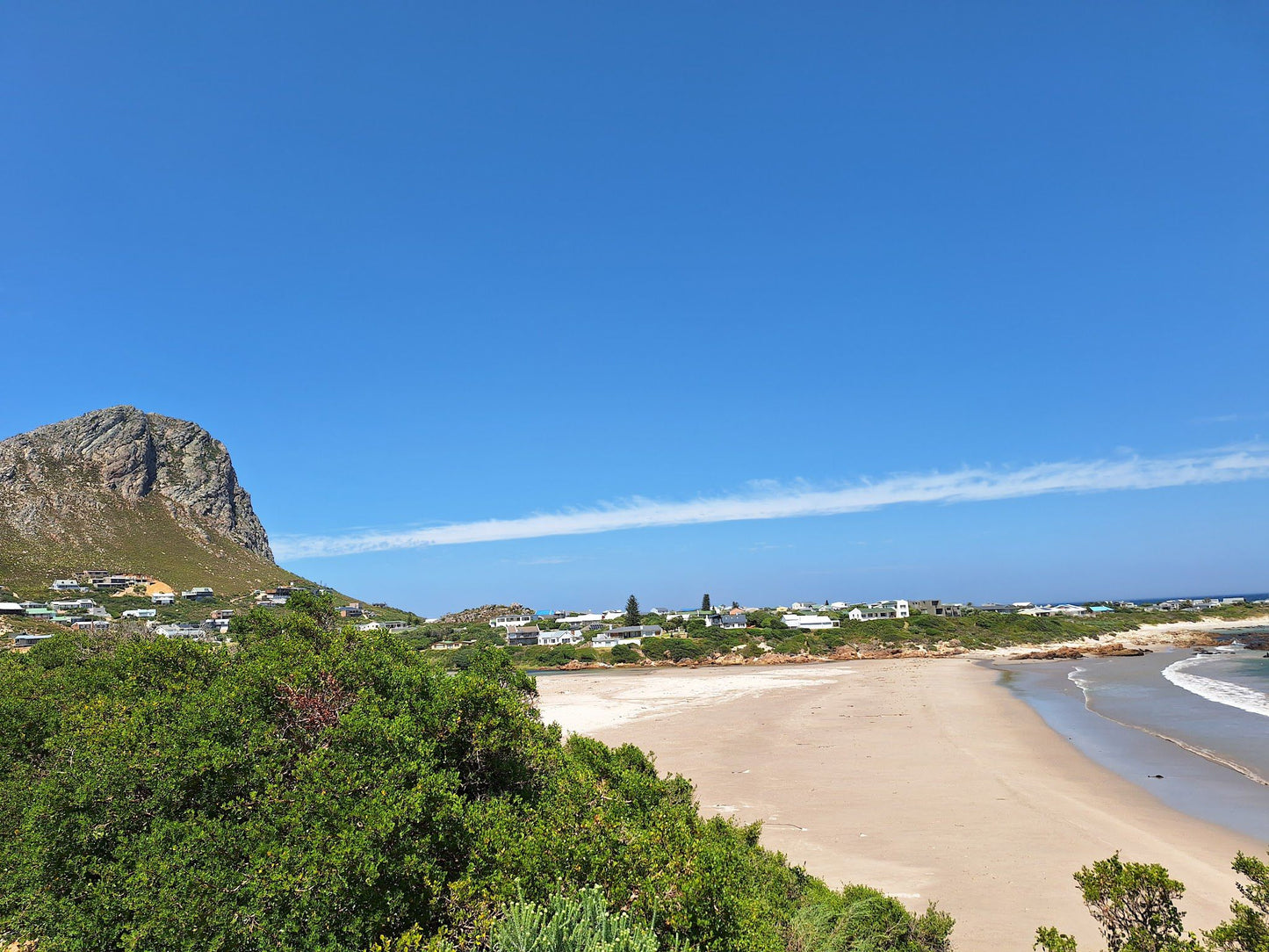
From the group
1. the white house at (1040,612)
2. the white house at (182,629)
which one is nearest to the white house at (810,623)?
the white house at (1040,612)

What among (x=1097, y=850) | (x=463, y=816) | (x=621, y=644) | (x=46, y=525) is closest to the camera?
(x=463, y=816)

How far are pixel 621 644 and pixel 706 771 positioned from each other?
198 ft

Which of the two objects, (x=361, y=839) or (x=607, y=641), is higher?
(x=361, y=839)

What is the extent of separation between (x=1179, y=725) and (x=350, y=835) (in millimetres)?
34209

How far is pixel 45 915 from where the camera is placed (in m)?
5.65

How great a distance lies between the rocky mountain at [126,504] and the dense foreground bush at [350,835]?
107 metres

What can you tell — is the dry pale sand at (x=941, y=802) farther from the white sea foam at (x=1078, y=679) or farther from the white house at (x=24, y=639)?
the white house at (x=24, y=639)

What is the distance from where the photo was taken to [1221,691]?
3544cm

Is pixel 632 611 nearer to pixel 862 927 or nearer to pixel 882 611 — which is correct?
pixel 882 611

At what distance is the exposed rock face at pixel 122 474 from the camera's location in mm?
97312

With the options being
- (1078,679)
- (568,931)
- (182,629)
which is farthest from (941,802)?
(182,629)

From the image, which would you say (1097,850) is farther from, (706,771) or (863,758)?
(706,771)

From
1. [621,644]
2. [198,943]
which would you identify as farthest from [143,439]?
[198,943]

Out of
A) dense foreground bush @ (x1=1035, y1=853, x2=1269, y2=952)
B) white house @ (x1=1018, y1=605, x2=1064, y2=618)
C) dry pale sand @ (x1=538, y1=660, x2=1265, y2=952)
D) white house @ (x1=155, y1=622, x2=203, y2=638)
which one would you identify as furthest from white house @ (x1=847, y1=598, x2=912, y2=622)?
dense foreground bush @ (x1=1035, y1=853, x2=1269, y2=952)
